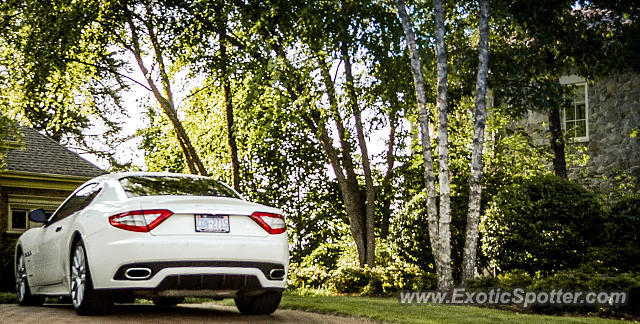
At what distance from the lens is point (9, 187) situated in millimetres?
22078

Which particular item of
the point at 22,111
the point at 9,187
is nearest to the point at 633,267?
the point at 22,111

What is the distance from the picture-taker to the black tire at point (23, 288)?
403 inches

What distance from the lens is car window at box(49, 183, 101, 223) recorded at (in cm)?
863

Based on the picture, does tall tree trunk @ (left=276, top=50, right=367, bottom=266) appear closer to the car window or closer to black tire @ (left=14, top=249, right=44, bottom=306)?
black tire @ (left=14, top=249, right=44, bottom=306)

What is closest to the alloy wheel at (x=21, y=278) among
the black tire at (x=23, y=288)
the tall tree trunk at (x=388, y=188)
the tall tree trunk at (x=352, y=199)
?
the black tire at (x=23, y=288)

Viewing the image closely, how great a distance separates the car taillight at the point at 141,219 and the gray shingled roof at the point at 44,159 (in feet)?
52.4

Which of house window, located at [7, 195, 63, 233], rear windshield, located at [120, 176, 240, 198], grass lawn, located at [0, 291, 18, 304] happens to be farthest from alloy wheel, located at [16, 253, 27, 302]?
house window, located at [7, 195, 63, 233]

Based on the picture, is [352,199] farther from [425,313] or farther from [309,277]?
[425,313]

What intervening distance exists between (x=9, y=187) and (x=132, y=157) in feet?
54.9

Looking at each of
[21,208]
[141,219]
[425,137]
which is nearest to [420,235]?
[425,137]

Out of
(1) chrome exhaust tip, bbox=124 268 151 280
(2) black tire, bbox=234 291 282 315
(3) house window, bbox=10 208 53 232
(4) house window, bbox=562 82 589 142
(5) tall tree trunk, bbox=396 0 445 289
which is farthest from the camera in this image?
(4) house window, bbox=562 82 589 142

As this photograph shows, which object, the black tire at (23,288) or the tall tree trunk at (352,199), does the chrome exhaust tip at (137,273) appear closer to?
the black tire at (23,288)

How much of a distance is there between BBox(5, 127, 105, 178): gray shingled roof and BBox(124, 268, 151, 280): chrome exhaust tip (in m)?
16.1

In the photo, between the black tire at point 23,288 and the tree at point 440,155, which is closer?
the black tire at point 23,288
